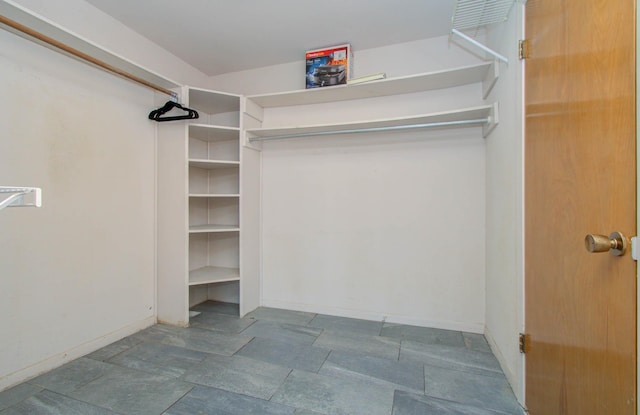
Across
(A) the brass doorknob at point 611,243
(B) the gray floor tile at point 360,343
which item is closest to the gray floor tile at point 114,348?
(B) the gray floor tile at point 360,343

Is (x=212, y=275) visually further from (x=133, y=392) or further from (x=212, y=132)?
(x=212, y=132)

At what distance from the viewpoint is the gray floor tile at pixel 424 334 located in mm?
2123

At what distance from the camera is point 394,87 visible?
91.4 inches

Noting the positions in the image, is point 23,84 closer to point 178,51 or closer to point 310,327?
point 178,51

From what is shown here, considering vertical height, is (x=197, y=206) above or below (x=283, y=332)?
above

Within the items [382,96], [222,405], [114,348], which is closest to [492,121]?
[382,96]

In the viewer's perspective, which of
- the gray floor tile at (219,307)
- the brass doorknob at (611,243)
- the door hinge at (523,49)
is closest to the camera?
the brass doorknob at (611,243)

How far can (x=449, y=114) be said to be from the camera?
205 centimetres

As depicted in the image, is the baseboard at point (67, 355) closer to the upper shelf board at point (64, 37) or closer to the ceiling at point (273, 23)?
the upper shelf board at point (64, 37)

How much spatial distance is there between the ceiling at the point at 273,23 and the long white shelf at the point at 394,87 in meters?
0.44

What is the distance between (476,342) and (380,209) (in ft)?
4.22

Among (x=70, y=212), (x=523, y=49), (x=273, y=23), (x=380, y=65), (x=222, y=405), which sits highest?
(x=273, y=23)

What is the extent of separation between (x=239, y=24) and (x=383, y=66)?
1.29m

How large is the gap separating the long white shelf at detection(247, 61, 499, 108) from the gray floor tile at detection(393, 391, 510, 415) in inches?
78.9
